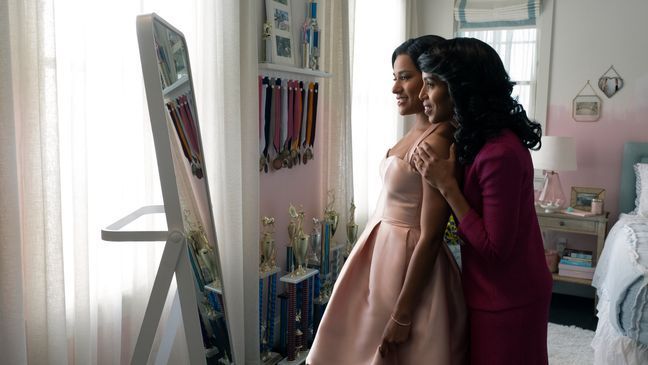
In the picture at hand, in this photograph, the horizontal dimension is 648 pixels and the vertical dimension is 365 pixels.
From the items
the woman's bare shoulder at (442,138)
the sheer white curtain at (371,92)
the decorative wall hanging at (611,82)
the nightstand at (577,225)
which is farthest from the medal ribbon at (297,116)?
the decorative wall hanging at (611,82)

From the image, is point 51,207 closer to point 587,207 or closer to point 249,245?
point 249,245

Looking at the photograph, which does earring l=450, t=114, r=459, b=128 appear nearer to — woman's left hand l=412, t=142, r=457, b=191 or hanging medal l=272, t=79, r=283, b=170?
woman's left hand l=412, t=142, r=457, b=191

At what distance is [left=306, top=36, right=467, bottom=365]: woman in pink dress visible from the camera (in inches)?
57.2

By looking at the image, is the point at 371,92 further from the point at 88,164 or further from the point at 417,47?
the point at 88,164

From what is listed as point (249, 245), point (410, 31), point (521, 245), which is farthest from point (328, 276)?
point (410, 31)

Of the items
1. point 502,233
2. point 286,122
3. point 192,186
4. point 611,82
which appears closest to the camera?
point 502,233

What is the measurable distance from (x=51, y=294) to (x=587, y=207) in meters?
3.87

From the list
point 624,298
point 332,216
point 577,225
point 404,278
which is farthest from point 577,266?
point 404,278

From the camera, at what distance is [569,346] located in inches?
130

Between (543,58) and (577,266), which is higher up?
(543,58)

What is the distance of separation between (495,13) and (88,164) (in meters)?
3.72

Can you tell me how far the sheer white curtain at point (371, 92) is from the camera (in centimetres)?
→ 405

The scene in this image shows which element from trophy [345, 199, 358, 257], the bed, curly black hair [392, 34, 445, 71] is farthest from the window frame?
curly black hair [392, 34, 445, 71]

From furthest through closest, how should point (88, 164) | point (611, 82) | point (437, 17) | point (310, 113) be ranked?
1. point (437, 17)
2. point (611, 82)
3. point (310, 113)
4. point (88, 164)
